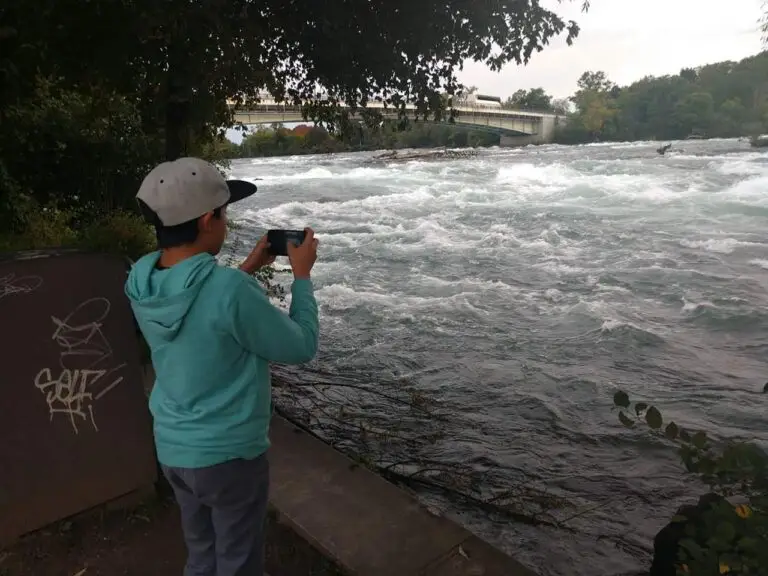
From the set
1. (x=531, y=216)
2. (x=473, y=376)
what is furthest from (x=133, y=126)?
(x=531, y=216)

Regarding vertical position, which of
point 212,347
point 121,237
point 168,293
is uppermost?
point 168,293

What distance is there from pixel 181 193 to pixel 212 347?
0.46 metres

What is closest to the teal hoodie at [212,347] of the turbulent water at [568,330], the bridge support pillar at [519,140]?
the turbulent water at [568,330]

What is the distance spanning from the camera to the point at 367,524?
3121 mm

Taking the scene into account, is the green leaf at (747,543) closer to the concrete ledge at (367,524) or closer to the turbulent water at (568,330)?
the concrete ledge at (367,524)

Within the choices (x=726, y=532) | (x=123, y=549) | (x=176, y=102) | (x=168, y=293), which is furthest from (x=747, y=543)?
(x=176, y=102)

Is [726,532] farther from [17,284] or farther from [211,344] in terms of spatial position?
[17,284]

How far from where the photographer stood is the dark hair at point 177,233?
72.1 inches

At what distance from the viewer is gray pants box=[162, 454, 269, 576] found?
1899 mm

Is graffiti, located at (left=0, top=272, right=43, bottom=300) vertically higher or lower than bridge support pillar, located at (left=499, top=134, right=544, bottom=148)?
lower

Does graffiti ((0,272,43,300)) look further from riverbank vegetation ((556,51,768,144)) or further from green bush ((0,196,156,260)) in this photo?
riverbank vegetation ((556,51,768,144))

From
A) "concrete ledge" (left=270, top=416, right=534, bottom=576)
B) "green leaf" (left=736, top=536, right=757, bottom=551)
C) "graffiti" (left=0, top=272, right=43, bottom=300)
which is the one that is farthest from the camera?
"concrete ledge" (left=270, top=416, right=534, bottom=576)

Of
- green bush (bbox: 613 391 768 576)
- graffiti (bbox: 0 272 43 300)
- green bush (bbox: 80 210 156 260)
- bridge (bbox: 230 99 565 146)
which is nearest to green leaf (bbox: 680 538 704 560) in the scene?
green bush (bbox: 613 391 768 576)

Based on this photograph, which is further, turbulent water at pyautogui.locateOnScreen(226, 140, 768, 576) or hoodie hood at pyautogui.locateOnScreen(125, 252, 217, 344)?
turbulent water at pyautogui.locateOnScreen(226, 140, 768, 576)
